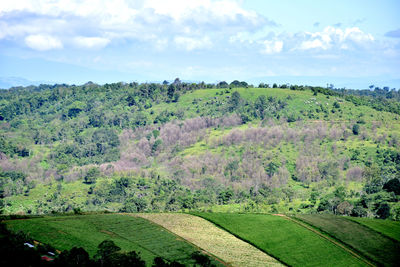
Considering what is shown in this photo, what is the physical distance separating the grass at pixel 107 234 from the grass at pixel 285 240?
1320 cm

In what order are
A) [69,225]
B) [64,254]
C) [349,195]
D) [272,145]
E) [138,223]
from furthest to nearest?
[272,145] < [349,195] < [138,223] < [69,225] < [64,254]

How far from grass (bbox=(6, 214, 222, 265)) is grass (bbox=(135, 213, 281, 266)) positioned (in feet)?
9.06

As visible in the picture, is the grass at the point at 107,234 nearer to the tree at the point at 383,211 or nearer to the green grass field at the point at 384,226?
the green grass field at the point at 384,226

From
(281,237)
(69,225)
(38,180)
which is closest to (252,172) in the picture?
(38,180)

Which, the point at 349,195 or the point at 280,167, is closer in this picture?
the point at 349,195

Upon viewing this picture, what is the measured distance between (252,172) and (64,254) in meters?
127

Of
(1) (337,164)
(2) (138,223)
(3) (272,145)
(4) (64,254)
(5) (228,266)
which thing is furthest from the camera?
(3) (272,145)

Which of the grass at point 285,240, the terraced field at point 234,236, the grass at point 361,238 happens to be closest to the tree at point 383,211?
the terraced field at point 234,236

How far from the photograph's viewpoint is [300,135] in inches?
7657

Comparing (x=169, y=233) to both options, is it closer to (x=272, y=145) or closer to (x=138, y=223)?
(x=138, y=223)

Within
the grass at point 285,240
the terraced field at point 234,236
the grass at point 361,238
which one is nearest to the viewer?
the terraced field at point 234,236

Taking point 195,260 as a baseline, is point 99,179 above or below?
below

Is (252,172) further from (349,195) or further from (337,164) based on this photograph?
(349,195)

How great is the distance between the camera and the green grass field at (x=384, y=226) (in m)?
84.1
